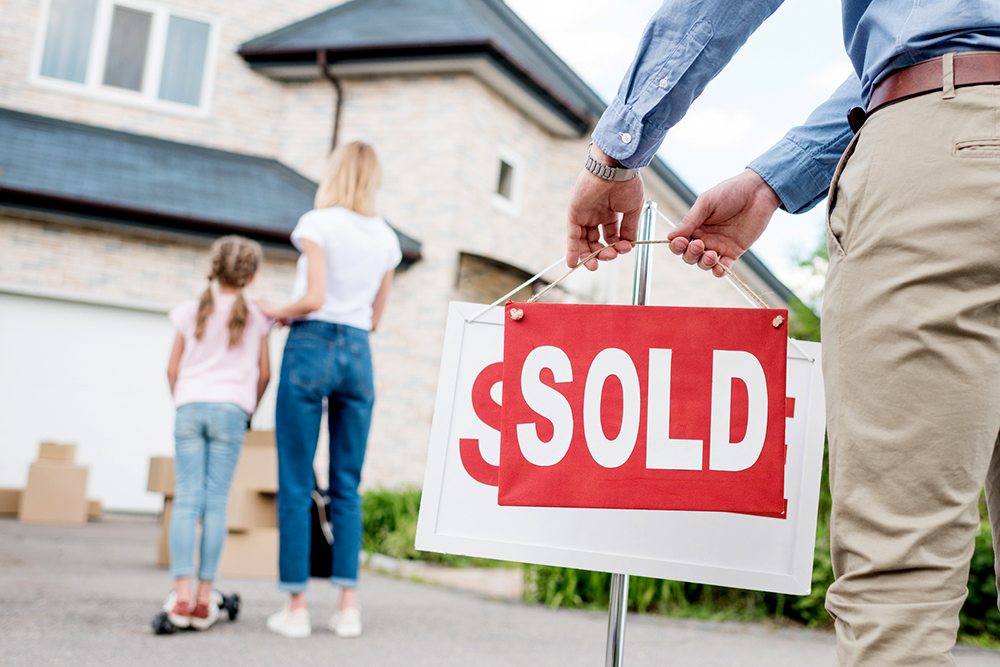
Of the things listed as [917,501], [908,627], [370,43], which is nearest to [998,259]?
[917,501]

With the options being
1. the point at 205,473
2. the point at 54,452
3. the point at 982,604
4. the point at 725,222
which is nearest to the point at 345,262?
the point at 205,473

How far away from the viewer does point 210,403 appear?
3.71 metres

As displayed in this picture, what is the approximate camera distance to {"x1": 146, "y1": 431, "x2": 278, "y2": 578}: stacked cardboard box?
5.44 m

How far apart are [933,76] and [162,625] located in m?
3.34

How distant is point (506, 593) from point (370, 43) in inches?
312

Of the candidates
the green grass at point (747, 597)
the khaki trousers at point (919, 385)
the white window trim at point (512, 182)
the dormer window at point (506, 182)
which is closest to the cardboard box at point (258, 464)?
the green grass at point (747, 597)

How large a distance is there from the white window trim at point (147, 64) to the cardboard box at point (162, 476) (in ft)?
21.9

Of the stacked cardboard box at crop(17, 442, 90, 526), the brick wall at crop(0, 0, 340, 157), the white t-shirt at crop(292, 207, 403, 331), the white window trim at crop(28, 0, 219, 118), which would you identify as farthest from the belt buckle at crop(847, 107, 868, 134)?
the white window trim at crop(28, 0, 219, 118)

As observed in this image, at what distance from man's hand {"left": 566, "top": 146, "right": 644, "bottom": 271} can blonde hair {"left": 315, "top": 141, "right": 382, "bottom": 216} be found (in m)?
2.24

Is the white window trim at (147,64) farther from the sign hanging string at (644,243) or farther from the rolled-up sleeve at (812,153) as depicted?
the rolled-up sleeve at (812,153)

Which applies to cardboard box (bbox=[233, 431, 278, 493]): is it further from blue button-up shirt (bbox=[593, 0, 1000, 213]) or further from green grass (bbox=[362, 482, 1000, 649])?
blue button-up shirt (bbox=[593, 0, 1000, 213])

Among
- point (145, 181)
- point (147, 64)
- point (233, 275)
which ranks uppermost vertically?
point (147, 64)

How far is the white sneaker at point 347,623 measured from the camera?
11.8 feet

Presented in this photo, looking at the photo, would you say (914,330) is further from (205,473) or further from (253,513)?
(253,513)
